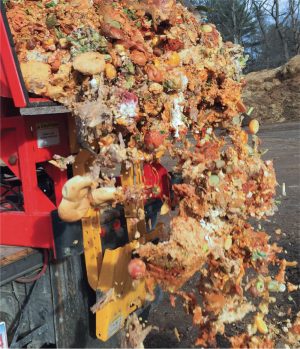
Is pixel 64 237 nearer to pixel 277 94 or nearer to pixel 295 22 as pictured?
pixel 277 94

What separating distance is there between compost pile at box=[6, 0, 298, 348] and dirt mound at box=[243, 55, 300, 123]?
17.3 m

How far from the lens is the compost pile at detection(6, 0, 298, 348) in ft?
Answer: 7.57

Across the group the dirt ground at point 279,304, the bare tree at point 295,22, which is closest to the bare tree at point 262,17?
the bare tree at point 295,22

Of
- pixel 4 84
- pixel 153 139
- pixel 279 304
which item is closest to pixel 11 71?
pixel 4 84

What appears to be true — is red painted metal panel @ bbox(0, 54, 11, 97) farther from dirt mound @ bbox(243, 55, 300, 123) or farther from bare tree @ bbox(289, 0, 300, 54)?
bare tree @ bbox(289, 0, 300, 54)

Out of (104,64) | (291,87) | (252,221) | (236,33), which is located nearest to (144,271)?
(104,64)

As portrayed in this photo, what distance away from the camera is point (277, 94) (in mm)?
20016

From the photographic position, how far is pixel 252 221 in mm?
5848

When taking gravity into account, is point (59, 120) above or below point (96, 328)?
above

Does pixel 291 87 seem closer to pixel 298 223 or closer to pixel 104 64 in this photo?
pixel 298 223

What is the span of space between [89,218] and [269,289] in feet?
3.55

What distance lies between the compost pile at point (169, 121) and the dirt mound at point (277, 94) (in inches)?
680

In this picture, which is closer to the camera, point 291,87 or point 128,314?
point 128,314

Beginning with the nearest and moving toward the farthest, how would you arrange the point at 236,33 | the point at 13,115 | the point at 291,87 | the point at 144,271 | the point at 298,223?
the point at 144,271
the point at 13,115
the point at 298,223
the point at 291,87
the point at 236,33
